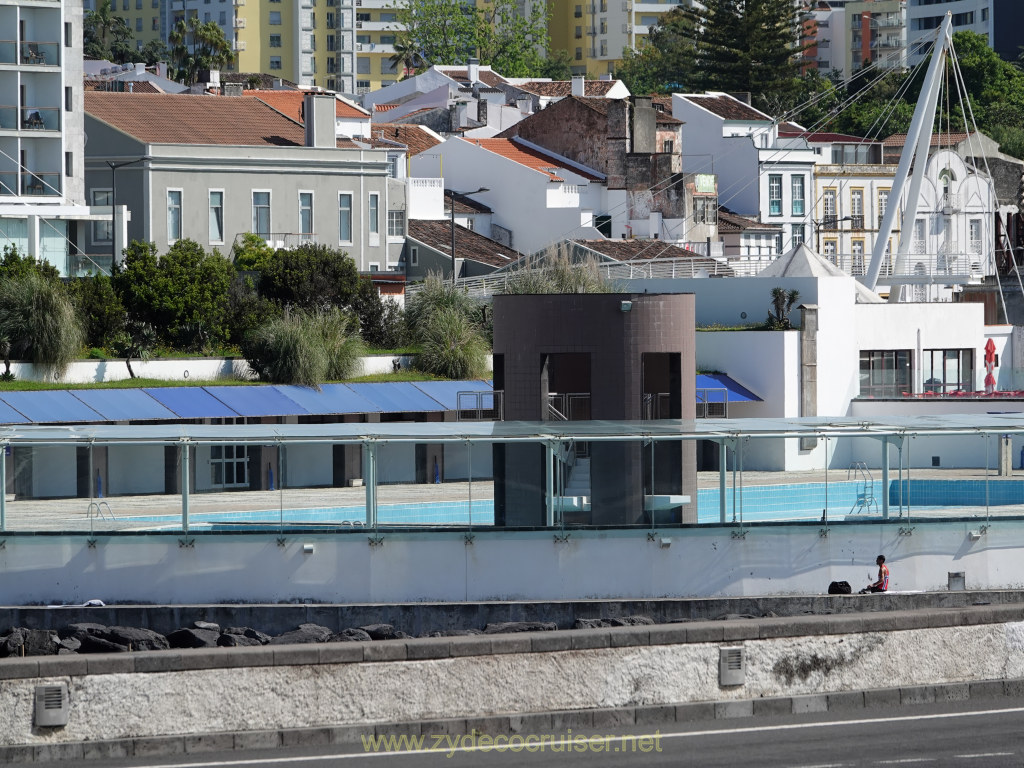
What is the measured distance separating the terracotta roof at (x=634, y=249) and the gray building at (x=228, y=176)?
8.61 m

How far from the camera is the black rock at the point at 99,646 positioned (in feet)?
68.0

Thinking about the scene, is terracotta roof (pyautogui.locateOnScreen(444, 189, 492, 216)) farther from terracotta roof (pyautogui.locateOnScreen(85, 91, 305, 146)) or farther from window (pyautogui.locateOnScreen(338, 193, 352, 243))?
terracotta roof (pyautogui.locateOnScreen(85, 91, 305, 146))

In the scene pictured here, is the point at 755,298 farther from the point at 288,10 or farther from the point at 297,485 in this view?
the point at 288,10

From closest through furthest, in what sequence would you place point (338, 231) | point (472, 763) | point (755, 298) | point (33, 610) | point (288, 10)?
1. point (472, 763)
2. point (33, 610)
3. point (755, 298)
4. point (338, 231)
5. point (288, 10)

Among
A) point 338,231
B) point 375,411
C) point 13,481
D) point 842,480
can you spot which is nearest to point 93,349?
point 375,411

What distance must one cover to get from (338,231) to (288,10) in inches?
4185

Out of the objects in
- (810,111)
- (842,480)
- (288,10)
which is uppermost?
(288,10)

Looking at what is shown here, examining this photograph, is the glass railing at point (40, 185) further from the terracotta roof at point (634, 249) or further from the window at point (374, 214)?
the terracotta roof at point (634, 249)

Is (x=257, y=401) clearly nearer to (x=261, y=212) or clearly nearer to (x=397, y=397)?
(x=397, y=397)

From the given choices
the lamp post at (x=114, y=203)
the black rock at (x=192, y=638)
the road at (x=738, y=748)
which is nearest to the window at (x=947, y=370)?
the lamp post at (x=114, y=203)

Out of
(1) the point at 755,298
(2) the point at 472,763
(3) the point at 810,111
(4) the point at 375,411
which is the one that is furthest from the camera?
(3) the point at 810,111

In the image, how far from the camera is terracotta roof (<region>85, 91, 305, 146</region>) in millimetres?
60625

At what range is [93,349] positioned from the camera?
4662 centimetres

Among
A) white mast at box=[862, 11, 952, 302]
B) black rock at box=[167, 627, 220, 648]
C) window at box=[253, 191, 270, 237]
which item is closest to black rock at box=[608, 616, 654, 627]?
black rock at box=[167, 627, 220, 648]
